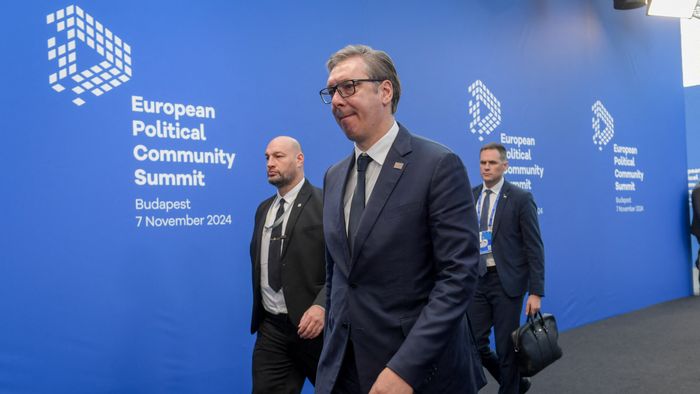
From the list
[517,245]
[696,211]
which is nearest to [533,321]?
[517,245]

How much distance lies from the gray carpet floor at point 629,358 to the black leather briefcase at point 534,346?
834 mm

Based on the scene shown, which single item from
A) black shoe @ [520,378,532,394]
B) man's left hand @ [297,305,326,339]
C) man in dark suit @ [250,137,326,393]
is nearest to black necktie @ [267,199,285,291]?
man in dark suit @ [250,137,326,393]

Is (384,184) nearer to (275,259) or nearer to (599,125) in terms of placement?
(275,259)

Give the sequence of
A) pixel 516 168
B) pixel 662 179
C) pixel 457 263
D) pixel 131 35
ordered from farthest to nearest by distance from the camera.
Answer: pixel 662 179 → pixel 516 168 → pixel 131 35 → pixel 457 263

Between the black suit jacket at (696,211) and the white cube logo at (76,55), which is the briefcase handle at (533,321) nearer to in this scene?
the white cube logo at (76,55)

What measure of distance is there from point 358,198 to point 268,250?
1365 mm

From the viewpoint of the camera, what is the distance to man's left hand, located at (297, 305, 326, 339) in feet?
8.29

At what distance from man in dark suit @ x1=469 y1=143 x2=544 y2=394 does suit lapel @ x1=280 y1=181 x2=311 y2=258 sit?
1.32 meters

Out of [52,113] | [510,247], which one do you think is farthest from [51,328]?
[510,247]

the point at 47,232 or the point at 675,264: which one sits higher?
the point at 47,232

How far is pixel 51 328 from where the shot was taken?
2.92m

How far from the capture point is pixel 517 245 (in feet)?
12.2

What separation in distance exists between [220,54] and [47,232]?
1484mm

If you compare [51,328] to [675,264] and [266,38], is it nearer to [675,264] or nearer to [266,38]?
[266,38]
